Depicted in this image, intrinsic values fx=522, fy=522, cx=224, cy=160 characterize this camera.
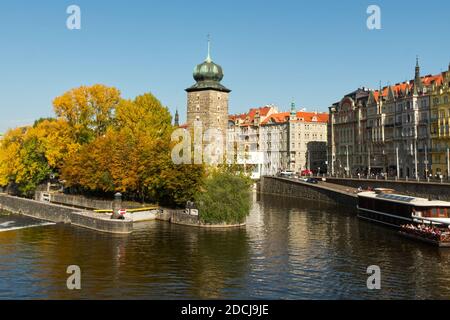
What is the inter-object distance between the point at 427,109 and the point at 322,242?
58242 millimetres

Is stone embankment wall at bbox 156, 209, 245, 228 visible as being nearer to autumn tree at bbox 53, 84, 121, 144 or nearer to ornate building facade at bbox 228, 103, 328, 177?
→ autumn tree at bbox 53, 84, 121, 144

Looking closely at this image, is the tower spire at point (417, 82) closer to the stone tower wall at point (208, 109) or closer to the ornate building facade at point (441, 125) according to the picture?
the ornate building facade at point (441, 125)

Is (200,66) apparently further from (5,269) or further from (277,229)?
(5,269)

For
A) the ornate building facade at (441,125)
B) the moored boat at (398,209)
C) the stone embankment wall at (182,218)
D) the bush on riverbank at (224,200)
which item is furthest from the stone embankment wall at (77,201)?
the ornate building facade at (441,125)

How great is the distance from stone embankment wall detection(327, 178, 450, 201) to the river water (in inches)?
700

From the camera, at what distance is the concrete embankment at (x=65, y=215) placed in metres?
57.0

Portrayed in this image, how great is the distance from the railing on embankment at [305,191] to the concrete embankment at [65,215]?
4231cm

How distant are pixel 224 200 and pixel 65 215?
73.4 ft

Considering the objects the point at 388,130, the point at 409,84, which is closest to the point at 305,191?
the point at 388,130

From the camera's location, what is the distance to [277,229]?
60.4m

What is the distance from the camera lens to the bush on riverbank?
197ft

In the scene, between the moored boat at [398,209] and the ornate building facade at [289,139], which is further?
the ornate building facade at [289,139]

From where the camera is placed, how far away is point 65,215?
68.1 m
